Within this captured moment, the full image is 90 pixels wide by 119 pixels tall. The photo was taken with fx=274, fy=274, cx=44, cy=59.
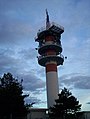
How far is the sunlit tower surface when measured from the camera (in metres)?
58.3

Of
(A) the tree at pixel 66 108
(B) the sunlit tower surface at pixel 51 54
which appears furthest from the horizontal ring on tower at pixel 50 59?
(A) the tree at pixel 66 108

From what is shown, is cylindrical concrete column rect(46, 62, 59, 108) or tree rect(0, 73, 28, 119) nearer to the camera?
tree rect(0, 73, 28, 119)

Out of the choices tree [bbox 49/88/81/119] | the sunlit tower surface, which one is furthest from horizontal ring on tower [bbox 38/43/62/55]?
tree [bbox 49/88/81/119]

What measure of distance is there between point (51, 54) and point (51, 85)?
293 inches

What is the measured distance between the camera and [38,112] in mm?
57781

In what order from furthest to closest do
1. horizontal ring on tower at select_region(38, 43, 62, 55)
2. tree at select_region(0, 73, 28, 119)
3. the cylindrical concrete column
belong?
1. horizontal ring on tower at select_region(38, 43, 62, 55)
2. the cylindrical concrete column
3. tree at select_region(0, 73, 28, 119)

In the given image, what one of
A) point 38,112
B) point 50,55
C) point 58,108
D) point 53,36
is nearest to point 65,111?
point 58,108

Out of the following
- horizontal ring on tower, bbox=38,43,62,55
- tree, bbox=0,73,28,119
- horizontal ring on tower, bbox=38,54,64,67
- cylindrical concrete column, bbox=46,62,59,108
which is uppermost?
horizontal ring on tower, bbox=38,43,62,55

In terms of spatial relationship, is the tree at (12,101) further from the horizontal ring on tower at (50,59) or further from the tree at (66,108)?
the horizontal ring on tower at (50,59)

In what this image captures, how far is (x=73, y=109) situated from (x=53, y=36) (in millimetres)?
21364

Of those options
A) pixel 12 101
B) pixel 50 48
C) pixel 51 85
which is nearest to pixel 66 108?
pixel 51 85

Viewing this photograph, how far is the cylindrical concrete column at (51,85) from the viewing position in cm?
5768

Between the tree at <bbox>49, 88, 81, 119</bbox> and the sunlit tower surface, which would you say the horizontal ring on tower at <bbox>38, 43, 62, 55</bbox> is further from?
the tree at <bbox>49, 88, 81, 119</bbox>

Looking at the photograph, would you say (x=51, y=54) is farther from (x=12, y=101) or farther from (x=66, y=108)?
(x=12, y=101)
